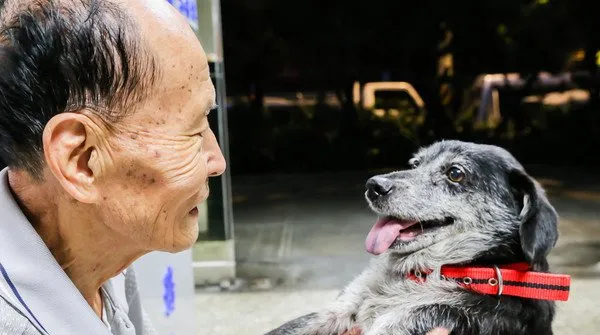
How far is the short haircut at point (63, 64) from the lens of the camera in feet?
2.67

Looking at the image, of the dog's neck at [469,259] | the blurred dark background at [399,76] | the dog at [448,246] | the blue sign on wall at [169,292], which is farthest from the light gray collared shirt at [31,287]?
the blurred dark background at [399,76]

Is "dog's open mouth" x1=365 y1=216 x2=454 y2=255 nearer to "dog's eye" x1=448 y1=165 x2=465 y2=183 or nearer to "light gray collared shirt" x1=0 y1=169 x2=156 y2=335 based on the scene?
"dog's eye" x1=448 y1=165 x2=465 y2=183

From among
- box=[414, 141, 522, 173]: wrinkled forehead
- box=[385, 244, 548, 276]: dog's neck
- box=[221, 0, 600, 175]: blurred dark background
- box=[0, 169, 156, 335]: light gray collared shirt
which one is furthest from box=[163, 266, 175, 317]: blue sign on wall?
box=[221, 0, 600, 175]: blurred dark background

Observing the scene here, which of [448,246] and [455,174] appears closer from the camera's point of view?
[448,246]

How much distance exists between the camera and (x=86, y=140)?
0.85m

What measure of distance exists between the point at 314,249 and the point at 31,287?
5.34 m

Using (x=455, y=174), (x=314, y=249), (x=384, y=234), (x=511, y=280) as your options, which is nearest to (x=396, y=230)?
(x=384, y=234)

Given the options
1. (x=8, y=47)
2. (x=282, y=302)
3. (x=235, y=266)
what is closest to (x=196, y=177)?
(x=8, y=47)

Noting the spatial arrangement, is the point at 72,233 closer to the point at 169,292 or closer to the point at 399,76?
the point at 169,292

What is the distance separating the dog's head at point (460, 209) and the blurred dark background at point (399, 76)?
653cm

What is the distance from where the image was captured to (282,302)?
15.8 feet

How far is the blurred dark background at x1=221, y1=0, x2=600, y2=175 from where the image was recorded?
9578 mm

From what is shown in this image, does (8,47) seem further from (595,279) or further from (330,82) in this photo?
(330,82)

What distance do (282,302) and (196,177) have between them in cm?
398
